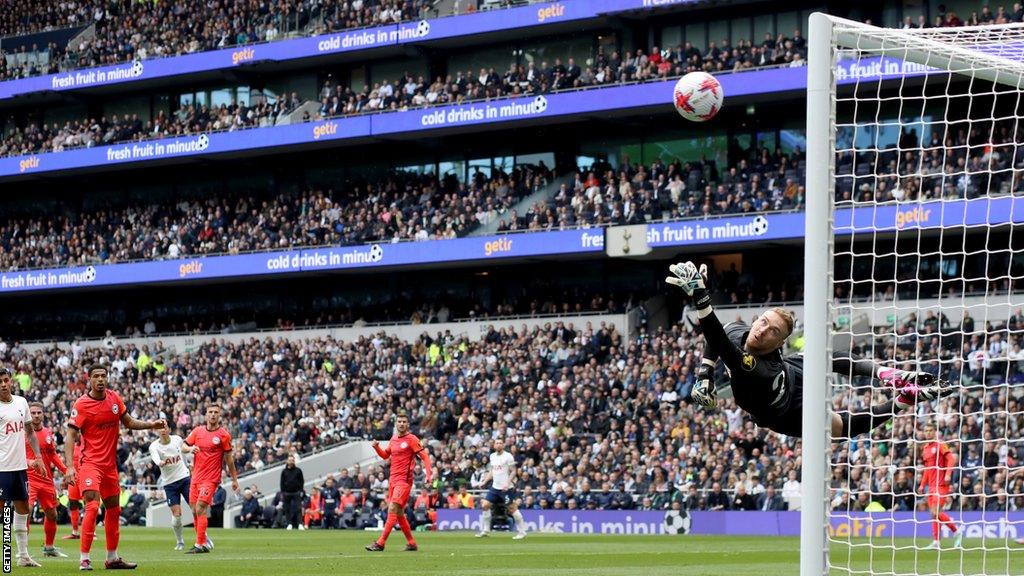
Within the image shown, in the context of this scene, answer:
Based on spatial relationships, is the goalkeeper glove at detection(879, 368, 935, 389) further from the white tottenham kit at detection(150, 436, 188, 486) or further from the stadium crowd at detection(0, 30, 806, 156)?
the stadium crowd at detection(0, 30, 806, 156)

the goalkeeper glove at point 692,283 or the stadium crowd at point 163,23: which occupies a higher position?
the stadium crowd at point 163,23

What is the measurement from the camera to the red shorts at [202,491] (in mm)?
21094

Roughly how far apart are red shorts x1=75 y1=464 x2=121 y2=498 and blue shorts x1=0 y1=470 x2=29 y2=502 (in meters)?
0.63

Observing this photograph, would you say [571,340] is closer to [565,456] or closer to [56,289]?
[565,456]

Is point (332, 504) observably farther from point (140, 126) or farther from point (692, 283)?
point (692, 283)

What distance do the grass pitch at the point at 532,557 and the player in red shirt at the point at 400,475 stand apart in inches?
14.5

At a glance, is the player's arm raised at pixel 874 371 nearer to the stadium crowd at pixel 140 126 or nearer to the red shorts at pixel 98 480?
the red shorts at pixel 98 480

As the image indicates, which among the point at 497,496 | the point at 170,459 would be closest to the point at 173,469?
the point at 170,459

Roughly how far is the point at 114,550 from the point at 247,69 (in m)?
36.9

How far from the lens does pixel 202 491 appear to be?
21.2 m

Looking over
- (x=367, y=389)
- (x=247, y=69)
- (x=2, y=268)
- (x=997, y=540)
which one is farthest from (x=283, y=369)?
(x=997, y=540)

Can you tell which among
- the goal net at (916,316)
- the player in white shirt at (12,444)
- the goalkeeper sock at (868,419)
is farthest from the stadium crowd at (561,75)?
the goalkeeper sock at (868,419)

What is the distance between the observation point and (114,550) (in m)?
15.9

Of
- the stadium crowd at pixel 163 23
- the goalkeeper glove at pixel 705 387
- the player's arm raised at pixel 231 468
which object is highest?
the stadium crowd at pixel 163 23
